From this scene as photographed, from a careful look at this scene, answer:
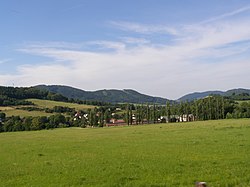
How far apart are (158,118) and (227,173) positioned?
138m

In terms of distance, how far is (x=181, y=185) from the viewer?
1619 centimetres

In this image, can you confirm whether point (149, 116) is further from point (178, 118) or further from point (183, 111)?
point (183, 111)

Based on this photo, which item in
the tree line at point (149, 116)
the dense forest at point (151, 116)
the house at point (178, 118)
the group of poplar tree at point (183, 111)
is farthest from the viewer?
the house at point (178, 118)

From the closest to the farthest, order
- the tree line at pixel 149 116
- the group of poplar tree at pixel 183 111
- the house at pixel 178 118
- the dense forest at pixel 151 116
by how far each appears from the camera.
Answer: the tree line at pixel 149 116, the dense forest at pixel 151 116, the group of poplar tree at pixel 183 111, the house at pixel 178 118

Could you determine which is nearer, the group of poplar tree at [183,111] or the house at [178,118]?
the group of poplar tree at [183,111]

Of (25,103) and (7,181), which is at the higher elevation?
(25,103)

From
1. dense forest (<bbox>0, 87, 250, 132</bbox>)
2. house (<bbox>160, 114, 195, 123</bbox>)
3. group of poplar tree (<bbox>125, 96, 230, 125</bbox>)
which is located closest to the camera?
dense forest (<bbox>0, 87, 250, 132</bbox>)

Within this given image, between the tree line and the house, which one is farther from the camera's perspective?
the house

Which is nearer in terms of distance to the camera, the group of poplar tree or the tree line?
the tree line

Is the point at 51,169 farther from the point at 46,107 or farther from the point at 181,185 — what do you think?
the point at 46,107

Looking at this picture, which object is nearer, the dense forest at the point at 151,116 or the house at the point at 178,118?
the dense forest at the point at 151,116

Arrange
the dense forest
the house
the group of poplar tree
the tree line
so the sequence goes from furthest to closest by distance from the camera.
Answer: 1. the house
2. the group of poplar tree
3. the dense forest
4. the tree line

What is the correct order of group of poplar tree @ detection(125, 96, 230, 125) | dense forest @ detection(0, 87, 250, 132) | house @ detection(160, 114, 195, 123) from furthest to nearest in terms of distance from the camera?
house @ detection(160, 114, 195, 123)
group of poplar tree @ detection(125, 96, 230, 125)
dense forest @ detection(0, 87, 250, 132)

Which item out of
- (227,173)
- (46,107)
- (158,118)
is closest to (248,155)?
(227,173)
